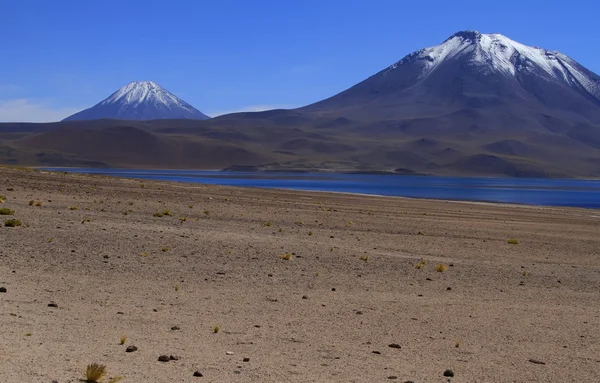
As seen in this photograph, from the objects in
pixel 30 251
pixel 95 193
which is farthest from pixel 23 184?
pixel 30 251

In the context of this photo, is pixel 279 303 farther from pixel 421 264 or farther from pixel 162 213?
pixel 162 213

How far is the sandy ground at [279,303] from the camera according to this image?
8461 millimetres

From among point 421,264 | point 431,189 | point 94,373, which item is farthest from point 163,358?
point 431,189

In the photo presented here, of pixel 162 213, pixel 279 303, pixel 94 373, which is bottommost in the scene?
pixel 279 303

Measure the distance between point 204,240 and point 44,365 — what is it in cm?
1004

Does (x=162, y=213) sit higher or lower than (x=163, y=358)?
higher

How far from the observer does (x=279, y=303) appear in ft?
39.1

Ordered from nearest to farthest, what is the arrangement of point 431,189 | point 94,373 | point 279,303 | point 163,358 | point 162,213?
point 94,373 < point 163,358 < point 279,303 < point 162,213 < point 431,189

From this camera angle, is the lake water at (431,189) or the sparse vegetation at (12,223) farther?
the lake water at (431,189)

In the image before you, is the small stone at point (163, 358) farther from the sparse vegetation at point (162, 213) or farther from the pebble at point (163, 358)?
the sparse vegetation at point (162, 213)

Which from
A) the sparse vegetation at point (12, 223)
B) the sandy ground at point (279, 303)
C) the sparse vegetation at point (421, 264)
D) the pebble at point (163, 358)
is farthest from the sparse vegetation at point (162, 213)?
the pebble at point (163, 358)

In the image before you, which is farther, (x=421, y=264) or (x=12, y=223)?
(x=12, y=223)

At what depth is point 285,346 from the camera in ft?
30.5

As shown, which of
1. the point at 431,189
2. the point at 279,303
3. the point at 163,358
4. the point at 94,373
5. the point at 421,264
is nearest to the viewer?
the point at 94,373
